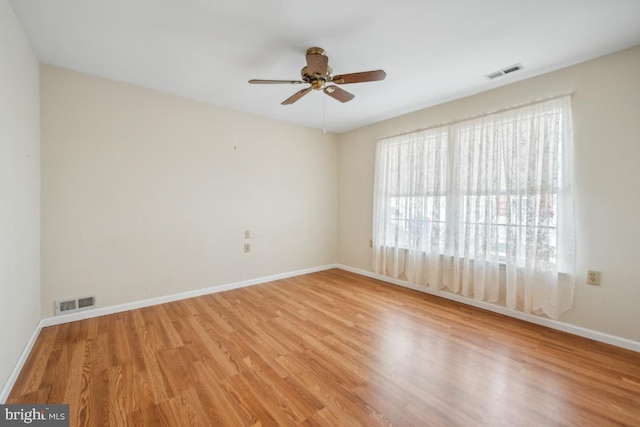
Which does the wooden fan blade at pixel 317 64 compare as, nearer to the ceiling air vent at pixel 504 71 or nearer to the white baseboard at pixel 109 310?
the ceiling air vent at pixel 504 71

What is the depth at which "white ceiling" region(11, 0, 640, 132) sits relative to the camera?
175 cm

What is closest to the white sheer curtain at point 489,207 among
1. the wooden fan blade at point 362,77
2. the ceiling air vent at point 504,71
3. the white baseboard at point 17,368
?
the ceiling air vent at point 504,71

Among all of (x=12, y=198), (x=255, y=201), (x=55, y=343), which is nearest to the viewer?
(x=12, y=198)

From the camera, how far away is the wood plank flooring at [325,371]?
1450 mm

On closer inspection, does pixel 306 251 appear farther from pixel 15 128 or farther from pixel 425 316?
pixel 15 128

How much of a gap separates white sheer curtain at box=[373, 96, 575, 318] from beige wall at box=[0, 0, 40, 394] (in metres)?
3.76

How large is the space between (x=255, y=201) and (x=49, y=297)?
A: 2.33 m

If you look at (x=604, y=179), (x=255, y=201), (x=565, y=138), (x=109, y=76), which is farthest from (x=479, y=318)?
(x=109, y=76)

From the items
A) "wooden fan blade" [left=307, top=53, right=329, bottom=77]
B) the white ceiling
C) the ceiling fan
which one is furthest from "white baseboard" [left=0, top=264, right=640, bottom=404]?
"wooden fan blade" [left=307, top=53, right=329, bottom=77]

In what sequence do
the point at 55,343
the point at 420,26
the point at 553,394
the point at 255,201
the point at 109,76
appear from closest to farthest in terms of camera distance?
the point at 553,394 → the point at 420,26 → the point at 55,343 → the point at 109,76 → the point at 255,201

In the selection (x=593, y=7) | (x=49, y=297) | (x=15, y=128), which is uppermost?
(x=593, y=7)

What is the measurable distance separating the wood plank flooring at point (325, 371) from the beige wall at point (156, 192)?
0.57 m

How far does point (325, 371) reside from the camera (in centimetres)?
182

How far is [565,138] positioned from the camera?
94.0 inches
